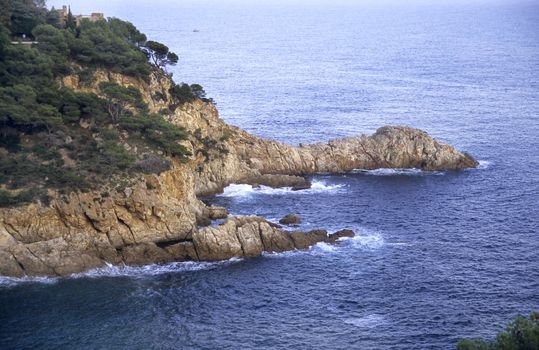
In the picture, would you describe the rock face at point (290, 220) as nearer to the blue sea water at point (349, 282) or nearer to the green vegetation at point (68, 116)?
the blue sea water at point (349, 282)

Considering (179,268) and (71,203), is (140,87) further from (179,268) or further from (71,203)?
(179,268)

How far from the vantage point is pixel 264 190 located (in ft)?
330

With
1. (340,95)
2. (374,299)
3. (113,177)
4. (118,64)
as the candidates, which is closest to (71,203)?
(113,177)

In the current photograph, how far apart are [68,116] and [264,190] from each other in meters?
27.3

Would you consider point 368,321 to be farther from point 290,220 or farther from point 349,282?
point 290,220

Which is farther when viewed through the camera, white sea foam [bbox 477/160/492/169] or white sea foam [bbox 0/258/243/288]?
white sea foam [bbox 477/160/492/169]

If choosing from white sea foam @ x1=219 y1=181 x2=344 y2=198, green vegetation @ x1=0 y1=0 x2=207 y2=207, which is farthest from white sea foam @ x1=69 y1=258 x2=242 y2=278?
white sea foam @ x1=219 y1=181 x2=344 y2=198

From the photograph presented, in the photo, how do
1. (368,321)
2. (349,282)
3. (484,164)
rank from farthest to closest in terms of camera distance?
(484,164) < (349,282) < (368,321)

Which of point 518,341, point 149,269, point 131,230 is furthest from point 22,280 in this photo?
point 518,341

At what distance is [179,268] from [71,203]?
12.3 metres

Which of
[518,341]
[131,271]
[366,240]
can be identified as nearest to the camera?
[518,341]

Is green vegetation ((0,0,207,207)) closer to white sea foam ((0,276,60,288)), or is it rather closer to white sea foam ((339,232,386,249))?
white sea foam ((0,276,60,288))

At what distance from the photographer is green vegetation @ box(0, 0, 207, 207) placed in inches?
3123

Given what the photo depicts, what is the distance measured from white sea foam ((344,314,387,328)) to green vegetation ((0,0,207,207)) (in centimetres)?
2813
